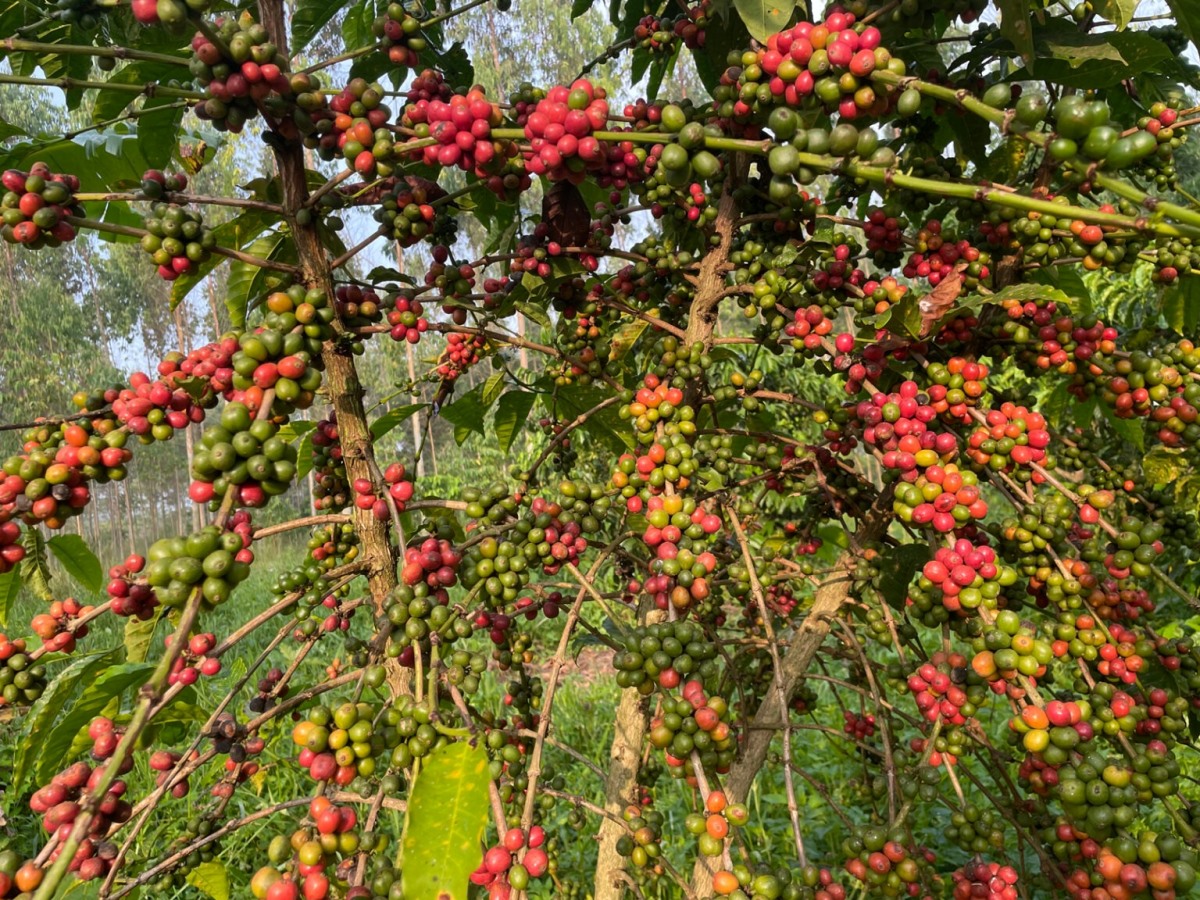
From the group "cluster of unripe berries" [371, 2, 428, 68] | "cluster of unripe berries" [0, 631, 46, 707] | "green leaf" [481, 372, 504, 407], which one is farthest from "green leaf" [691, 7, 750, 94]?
"cluster of unripe berries" [0, 631, 46, 707]

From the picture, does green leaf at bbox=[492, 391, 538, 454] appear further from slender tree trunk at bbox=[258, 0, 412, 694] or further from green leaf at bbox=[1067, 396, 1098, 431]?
green leaf at bbox=[1067, 396, 1098, 431]

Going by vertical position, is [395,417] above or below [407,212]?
below

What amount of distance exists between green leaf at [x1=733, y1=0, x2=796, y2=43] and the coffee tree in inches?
0.4

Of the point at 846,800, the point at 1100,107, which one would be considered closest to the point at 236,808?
the point at 846,800

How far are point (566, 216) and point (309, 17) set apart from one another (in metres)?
0.94

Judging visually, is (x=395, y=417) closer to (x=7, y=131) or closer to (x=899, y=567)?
(x=7, y=131)

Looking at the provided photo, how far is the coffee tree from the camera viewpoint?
3.34 ft

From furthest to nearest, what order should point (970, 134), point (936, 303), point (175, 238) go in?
point (970, 134) → point (936, 303) → point (175, 238)

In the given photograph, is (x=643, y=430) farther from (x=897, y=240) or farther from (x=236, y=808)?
(x=236, y=808)

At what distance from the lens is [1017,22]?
121 centimetres

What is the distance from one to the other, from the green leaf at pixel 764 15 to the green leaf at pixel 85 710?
183 cm

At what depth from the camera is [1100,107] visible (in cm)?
87

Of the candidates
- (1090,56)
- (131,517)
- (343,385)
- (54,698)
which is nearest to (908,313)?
(1090,56)

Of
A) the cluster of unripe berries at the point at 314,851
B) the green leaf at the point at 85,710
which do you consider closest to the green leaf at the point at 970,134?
the cluster of unripe berries at the point at 314,851
